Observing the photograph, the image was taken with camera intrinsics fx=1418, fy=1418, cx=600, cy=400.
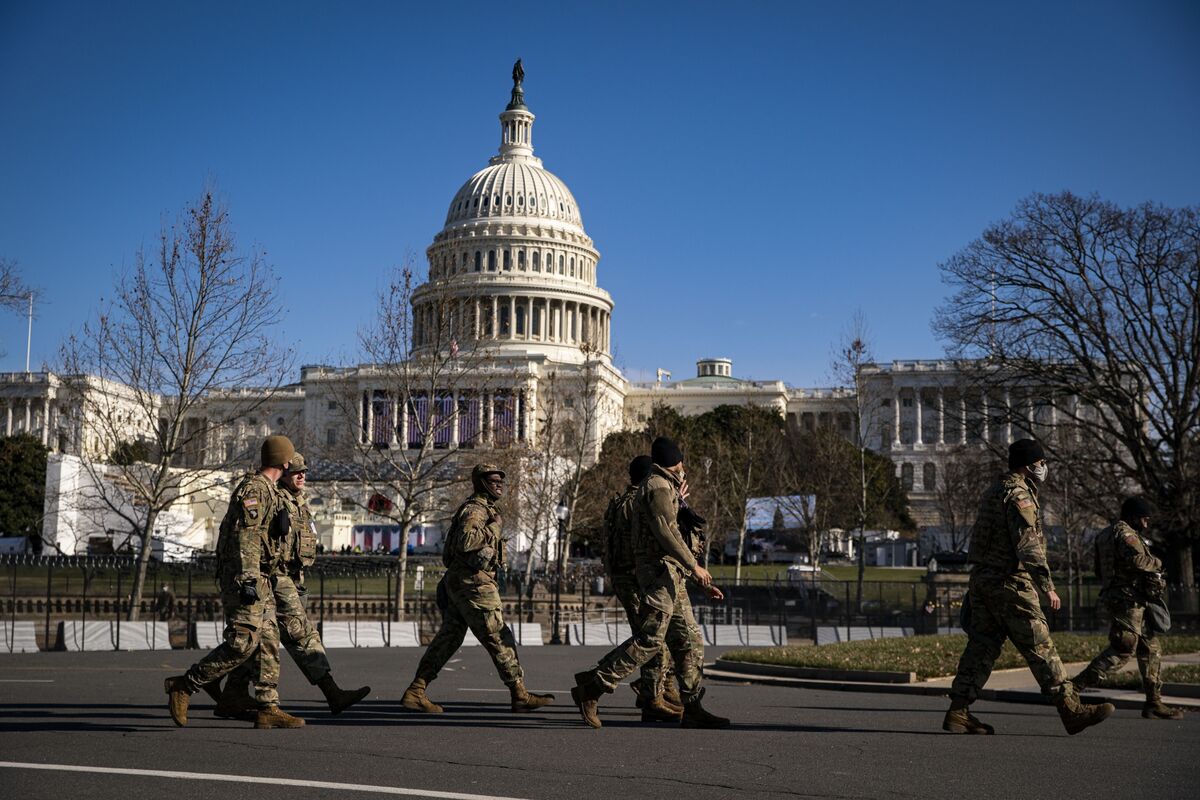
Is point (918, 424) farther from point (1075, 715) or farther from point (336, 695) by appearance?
point (336, 695)

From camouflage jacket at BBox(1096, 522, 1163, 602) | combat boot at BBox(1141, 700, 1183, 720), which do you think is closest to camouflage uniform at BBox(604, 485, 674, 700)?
camouflage jacket at BBox(1096, 522, 1163, 602)

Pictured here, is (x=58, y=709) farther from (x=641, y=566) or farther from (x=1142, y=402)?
(x=1142, y=402)

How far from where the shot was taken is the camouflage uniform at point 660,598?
9.88 metres

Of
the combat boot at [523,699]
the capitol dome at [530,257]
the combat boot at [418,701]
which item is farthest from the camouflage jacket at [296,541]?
the capitol dome at [530,257]

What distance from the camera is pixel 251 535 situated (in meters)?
9.59

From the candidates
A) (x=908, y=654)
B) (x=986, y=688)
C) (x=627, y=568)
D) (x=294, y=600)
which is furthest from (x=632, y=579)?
(x=908, y=654)

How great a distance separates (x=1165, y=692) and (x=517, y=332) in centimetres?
11387

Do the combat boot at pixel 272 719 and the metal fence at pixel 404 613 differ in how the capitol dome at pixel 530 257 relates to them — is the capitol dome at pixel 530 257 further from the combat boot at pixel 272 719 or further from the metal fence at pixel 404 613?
the combat boot at pixel 272 719

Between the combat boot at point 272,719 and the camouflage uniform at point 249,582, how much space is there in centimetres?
6

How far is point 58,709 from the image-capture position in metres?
10.8

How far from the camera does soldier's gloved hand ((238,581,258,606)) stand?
31.1 feet

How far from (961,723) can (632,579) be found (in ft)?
8.39

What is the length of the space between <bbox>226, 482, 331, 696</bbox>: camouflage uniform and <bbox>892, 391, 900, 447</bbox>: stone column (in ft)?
383

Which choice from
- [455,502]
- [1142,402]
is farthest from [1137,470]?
[455,502]
